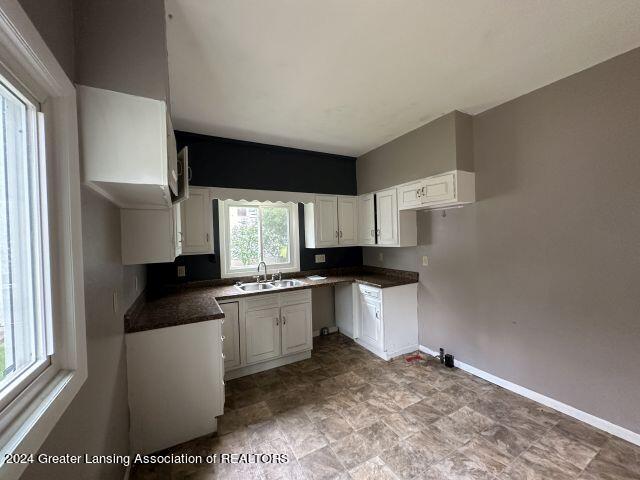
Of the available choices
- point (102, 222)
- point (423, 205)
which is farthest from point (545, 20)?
point (102, 222)

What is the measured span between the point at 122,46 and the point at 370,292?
2.93m

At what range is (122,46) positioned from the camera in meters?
1.11

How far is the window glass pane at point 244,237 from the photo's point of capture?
3.26 metres

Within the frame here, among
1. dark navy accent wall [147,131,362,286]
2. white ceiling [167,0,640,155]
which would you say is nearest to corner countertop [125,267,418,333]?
dark navy accent wall [147,131,362,286]

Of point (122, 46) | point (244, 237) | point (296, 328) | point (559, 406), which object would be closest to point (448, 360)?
point (559, 406)

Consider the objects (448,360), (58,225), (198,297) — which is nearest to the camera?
(58,225)

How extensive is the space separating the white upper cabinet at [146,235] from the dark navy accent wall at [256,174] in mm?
1123

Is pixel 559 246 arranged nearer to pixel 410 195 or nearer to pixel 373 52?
pixel 410 195

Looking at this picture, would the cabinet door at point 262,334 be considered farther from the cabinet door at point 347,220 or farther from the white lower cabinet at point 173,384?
the cabinet door at point 347,220

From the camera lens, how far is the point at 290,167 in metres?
3.41

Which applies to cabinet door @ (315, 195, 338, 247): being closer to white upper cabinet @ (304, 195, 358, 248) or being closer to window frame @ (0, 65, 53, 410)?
white upper cabinet @ (304, 195, 358, 248)

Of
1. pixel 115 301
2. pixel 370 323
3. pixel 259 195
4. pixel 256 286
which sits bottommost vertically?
pixel 370 323

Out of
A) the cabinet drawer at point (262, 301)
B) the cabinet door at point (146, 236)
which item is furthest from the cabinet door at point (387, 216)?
the cabinet door at point (146, 236)

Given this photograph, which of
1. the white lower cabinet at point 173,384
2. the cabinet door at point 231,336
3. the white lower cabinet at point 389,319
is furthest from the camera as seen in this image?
the white lower cabinet at point 389,319
